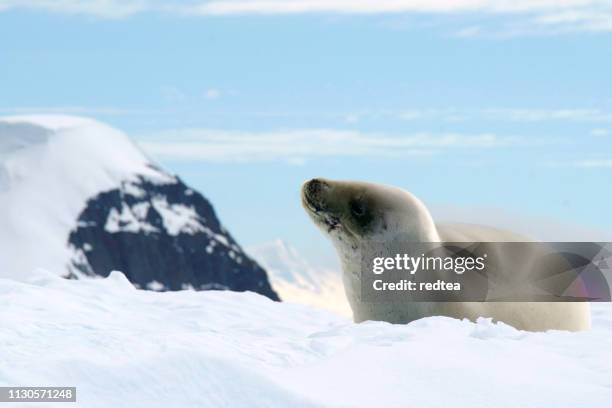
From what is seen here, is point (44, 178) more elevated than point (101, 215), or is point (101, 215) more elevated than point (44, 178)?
point (101, 215)

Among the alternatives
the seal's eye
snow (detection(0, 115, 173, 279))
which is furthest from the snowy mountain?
the seal's eye

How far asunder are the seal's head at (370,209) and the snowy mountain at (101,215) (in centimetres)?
8235

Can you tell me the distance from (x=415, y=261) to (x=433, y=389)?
440 centimetres

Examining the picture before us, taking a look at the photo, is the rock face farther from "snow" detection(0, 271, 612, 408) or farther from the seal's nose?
"snow" detection(0, 271, 612, 408)

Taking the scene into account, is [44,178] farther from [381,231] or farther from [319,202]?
[381,231]

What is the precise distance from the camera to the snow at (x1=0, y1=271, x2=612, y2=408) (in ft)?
25.2

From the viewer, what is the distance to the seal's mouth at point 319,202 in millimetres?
12500

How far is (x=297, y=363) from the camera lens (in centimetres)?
891

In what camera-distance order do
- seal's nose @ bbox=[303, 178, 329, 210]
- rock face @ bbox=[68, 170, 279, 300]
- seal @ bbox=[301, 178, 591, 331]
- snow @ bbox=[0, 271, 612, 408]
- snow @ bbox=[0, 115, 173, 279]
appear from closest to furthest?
snow @ bbox=[0, 271, 612, 408] < seal @ bbox=[301, 178, 591, 331] < seal's nose @ bbox=[303, 178, 329, 210] < snow @ bbox=[0, 115, 173, 279] < rock face @ bbox=[68, 170, 279, 300]

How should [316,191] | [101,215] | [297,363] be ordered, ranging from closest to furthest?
[297,363]
[316,191]
[101,215]

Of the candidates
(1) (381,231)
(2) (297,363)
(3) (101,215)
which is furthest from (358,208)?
(3) (101,215)

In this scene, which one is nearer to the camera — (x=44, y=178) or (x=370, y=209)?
(x=370, y=209)

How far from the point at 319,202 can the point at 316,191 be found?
0.43ft

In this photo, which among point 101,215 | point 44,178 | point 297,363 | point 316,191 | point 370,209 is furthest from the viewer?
point 101,215
